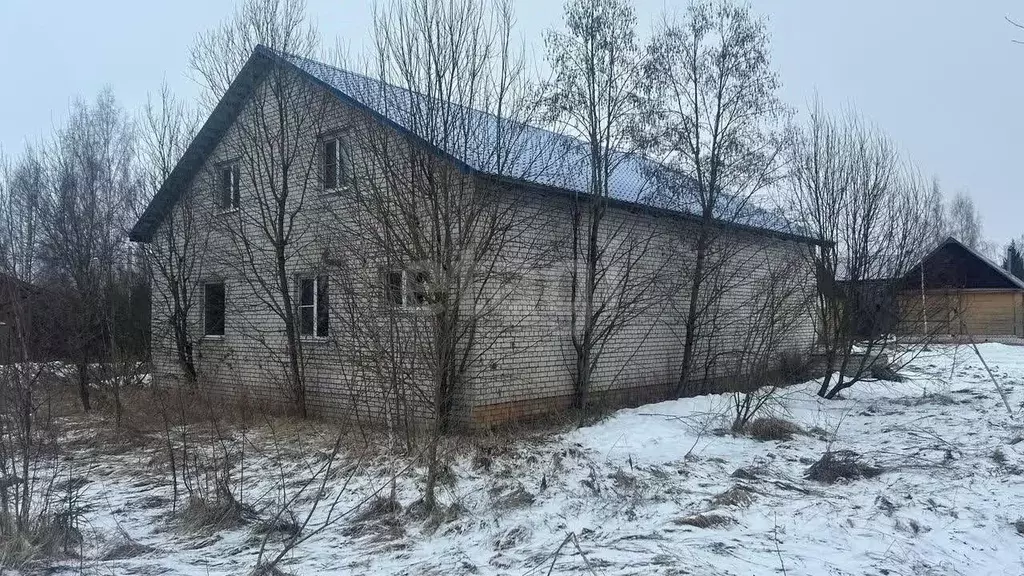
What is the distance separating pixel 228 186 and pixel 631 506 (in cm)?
1094

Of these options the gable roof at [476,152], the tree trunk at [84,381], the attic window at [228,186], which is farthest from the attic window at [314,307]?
the tree trunk at [84,381]

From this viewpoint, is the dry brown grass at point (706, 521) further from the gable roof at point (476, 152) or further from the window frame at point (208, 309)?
the window frame at point (208, 309)

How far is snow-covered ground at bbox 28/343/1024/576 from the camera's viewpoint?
17.3 feet

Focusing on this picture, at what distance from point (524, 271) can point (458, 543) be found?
5326 millimetres

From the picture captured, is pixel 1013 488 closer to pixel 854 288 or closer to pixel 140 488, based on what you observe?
pixel 854 288

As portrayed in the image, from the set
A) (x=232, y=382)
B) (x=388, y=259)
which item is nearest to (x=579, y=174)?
(x=388, y=259)

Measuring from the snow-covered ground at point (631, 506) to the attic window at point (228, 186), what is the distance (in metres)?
5.55

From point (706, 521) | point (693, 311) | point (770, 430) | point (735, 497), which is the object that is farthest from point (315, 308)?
point (706, 521)

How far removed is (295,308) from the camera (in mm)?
12445

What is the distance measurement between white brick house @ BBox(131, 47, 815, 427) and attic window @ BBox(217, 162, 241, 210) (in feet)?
0.09

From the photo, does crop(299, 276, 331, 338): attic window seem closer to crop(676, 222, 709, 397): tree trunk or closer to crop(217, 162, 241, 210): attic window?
crop(217, 162, 241, 210): attic window

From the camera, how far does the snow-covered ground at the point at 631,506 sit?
527 centimetres

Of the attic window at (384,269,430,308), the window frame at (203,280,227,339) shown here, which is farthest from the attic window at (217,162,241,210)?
the attic window at (384,269,430,308)

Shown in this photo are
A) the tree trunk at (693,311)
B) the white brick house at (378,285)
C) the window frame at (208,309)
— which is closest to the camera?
the white brick house at (378,285)
